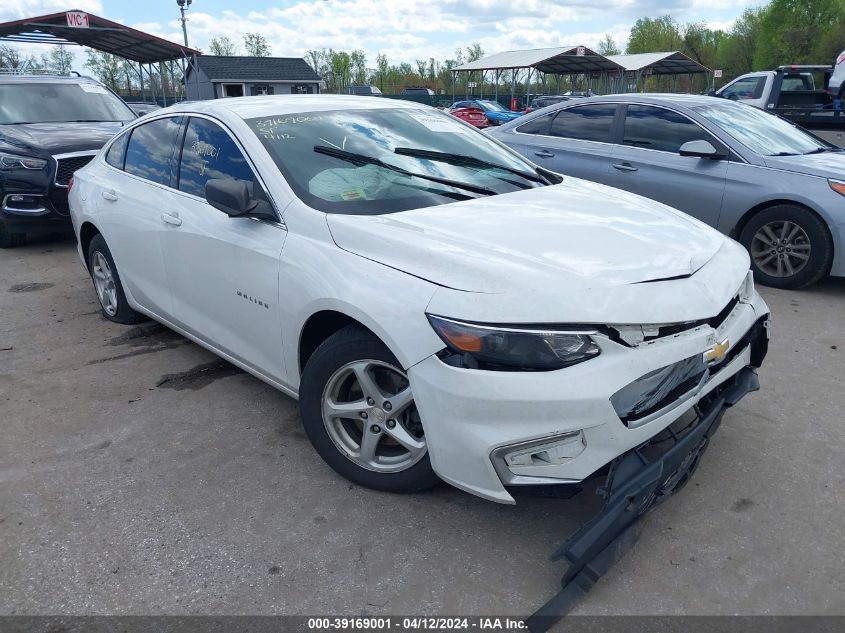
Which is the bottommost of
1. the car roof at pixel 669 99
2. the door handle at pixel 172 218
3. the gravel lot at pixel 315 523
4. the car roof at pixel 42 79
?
the gravel lot at pixel 315 523

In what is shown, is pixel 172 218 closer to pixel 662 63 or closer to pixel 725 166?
pixel 725 166

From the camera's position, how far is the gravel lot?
235cm

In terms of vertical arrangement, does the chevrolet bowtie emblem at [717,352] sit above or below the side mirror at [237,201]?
below

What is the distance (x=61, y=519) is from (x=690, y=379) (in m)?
2.58

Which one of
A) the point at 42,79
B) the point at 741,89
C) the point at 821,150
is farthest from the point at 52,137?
the point at 741,89

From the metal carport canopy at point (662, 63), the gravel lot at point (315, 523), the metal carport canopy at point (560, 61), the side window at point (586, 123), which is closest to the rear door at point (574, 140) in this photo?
the side window at point (586, 123)

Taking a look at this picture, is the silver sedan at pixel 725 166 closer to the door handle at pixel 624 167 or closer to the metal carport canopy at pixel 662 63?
the door handle at pixel 624 167

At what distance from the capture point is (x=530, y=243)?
266 centimetres

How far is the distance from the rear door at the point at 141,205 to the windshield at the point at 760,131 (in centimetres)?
483

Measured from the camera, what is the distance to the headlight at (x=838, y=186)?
5.43 m

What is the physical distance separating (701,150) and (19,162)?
7.00 metres

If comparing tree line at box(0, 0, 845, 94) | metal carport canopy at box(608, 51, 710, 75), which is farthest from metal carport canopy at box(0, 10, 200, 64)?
metal carport canopy at box(608, 51, 710, 75)

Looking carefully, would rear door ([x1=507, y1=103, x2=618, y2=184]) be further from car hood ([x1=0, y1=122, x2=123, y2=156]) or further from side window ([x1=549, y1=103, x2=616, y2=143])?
car hood ([x1=0, y1=122, x2=123, y2=156])

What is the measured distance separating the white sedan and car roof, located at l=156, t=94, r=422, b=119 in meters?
0.02
